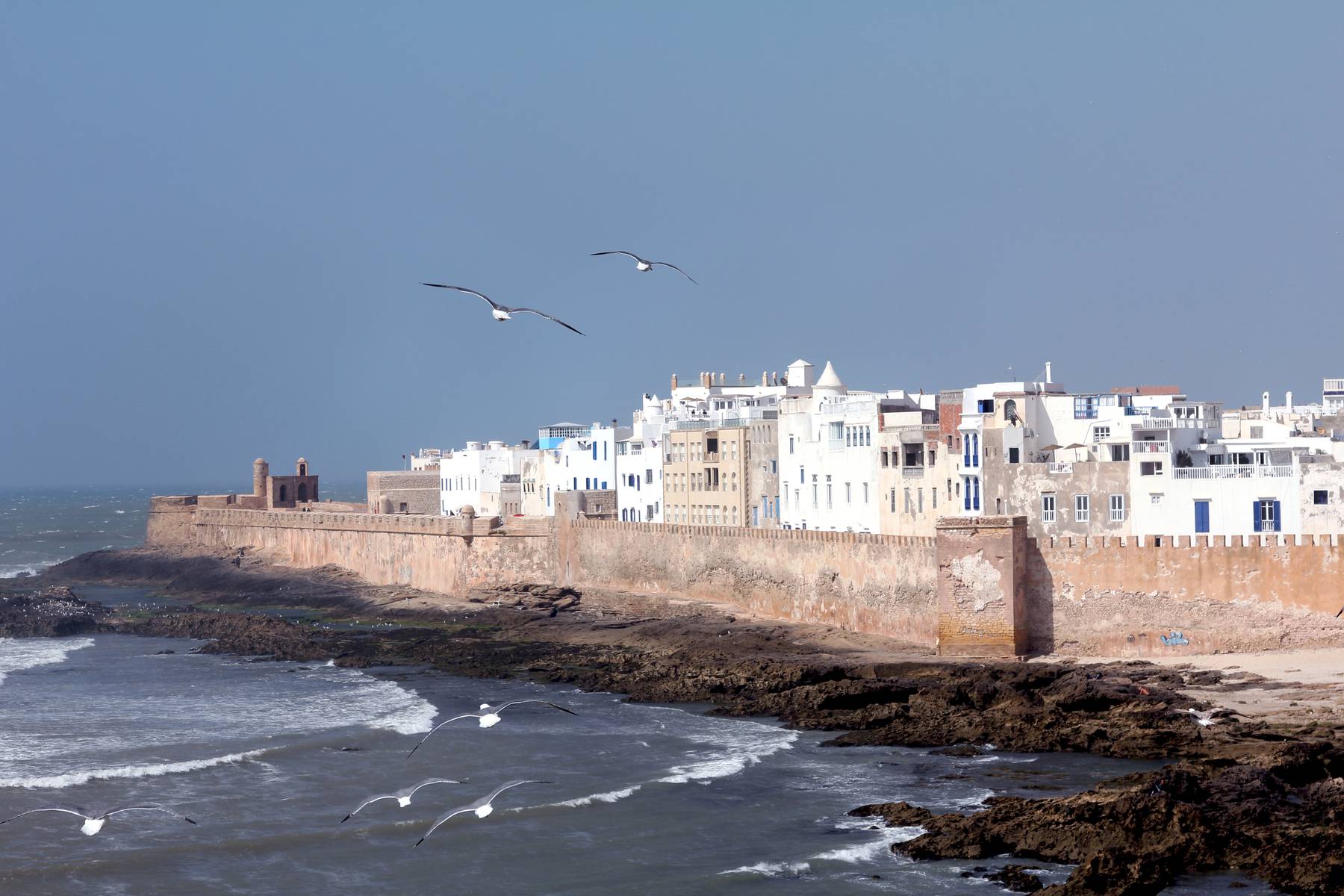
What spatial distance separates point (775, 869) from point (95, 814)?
11397 mm

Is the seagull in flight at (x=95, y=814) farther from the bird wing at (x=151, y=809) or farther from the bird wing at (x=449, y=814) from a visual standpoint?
the bird wing at (x=449, y=814)

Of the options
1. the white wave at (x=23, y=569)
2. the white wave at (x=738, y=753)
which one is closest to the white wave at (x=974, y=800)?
the white wave at (x=738, y=753)

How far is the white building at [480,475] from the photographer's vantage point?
71062 millimetres

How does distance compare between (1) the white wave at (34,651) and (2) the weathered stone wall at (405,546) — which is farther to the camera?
(2) the weathered stone wall at (405,546)

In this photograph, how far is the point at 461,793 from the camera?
28.4 meters

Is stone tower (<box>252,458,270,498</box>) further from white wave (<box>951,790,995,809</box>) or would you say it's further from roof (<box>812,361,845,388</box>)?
white wave (<box>951,790,995,809</box>)

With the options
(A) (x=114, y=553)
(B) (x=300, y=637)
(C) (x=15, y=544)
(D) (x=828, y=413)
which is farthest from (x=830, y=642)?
(C) (x=15, y=544)

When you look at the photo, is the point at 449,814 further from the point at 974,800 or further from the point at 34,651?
the point at 34,651

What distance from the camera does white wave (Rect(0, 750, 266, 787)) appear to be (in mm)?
29234

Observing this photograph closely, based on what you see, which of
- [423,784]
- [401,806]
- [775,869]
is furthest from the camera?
[423,784]

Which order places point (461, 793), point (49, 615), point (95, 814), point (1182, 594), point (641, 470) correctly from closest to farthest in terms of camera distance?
point (95, 814)
point (461, 793)
point (1182, 594)
point (49, 615)
point (641, 470)

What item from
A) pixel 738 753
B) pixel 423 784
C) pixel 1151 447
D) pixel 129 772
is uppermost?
pixel 1151 447

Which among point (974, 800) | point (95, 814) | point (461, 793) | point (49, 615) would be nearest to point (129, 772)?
point (95, 814)

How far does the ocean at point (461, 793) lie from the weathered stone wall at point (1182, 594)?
8213 mm
